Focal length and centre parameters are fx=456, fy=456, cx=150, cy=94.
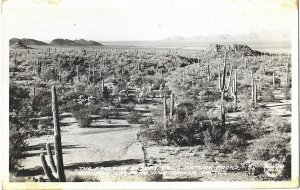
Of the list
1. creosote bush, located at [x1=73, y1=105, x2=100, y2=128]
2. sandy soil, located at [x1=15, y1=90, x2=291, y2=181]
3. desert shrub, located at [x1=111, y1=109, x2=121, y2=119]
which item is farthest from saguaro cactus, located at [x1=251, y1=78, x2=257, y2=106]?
creosote bush, located at [x1=73, y1=105, x2=100, y2=128]

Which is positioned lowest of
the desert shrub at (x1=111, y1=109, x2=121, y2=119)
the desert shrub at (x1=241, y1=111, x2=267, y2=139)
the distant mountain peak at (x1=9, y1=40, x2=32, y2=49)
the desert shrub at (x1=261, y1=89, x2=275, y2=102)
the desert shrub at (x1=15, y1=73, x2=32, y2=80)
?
the desert shrub at (x1=241, y1=111, x2=267, y2=139)

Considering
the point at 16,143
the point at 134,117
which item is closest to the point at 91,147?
the point at 134,117

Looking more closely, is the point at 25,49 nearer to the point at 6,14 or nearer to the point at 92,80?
the point at 6,14

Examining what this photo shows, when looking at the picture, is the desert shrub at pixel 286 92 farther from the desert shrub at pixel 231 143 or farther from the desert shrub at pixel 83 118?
→ the desert shrub at pixel 83 118

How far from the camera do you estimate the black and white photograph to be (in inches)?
99.9

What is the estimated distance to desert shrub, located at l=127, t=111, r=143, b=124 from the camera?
257 cm

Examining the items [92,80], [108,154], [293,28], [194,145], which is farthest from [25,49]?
[293,28]

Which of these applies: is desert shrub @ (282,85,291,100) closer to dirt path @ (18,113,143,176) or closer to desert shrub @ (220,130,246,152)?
desert shrub @ (220,130,246,152)

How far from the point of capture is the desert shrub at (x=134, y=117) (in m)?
2.57

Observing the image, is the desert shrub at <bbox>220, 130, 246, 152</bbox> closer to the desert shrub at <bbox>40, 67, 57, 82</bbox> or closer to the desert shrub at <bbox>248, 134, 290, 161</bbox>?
the desert shrub at <bbox>248, 134, 290, 161</bbox>

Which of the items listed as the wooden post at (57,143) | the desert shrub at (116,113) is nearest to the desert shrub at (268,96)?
the desert shrub at (116,113)

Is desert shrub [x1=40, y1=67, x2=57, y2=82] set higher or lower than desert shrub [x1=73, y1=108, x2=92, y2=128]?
higher

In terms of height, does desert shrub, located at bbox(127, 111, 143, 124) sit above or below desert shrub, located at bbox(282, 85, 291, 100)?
below

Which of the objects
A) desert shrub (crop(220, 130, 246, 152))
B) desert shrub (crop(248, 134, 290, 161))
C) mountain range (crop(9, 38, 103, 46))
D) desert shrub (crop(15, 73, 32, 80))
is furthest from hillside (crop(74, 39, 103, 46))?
desert shrub (crop(248, 134, 290, 161))
